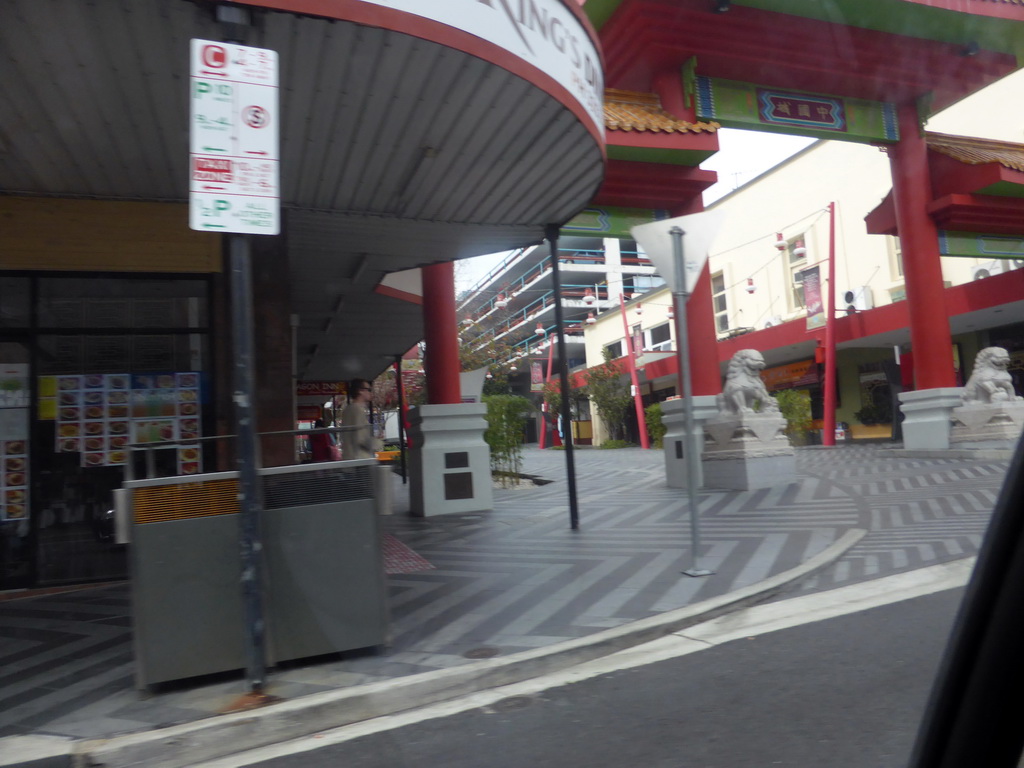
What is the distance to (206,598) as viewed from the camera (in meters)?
4.26

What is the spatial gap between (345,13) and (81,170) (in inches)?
132

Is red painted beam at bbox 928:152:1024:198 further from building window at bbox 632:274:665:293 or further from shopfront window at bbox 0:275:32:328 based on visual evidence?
building window at bbox 632:274:665:293

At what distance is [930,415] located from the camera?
49.5 ft

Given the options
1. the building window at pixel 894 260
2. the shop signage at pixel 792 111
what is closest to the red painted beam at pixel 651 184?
the shop signage at pixel 792 111

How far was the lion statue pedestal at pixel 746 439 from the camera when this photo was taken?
37.1ft

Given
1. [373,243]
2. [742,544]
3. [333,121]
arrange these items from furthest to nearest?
[373,243] → [742,544] → [333,121]

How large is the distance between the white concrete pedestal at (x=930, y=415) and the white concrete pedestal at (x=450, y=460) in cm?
867

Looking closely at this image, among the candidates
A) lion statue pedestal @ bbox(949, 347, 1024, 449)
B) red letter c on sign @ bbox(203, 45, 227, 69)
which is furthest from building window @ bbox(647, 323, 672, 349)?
red letter c on sign @ bbox(203, 45, 227, 69)

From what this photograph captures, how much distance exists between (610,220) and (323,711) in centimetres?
1004

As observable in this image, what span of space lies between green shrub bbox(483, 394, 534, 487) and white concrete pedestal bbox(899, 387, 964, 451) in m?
7.61

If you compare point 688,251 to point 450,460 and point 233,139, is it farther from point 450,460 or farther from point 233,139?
point 450,460

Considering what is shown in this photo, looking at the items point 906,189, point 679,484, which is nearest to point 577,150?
point 679,484

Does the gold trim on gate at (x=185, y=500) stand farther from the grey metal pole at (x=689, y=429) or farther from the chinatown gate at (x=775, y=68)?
the chinatown gate at (x=775, y=68)

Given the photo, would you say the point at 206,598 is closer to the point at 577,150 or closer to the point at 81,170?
the point at 81,170
